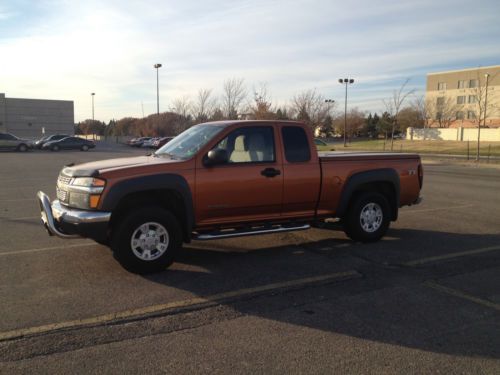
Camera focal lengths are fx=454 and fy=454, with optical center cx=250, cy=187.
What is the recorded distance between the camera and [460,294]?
5.04 metres

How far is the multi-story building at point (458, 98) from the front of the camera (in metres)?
81.4

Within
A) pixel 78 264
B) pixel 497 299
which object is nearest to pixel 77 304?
pixel 78 264

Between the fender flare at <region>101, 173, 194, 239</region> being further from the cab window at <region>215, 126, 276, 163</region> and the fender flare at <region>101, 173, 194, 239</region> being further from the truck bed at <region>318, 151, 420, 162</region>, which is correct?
the truck bed at <region>318, 151, 420, 162</region>

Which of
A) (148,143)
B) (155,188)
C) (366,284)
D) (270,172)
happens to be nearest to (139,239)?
(155,188)

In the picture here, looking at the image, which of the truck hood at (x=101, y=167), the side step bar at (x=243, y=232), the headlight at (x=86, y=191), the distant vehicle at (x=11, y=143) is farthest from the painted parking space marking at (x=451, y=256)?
the distant vehicle at (x=11, y=143)

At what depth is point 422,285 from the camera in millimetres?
5309

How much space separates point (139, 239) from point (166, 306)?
1.21 metres

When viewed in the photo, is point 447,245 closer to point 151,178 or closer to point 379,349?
point 379,349

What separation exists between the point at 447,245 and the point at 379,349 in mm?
4041

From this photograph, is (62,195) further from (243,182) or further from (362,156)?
(362,156)

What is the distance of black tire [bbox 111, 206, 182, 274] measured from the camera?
546cm

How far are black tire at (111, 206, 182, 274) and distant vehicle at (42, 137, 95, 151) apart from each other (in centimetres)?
4208

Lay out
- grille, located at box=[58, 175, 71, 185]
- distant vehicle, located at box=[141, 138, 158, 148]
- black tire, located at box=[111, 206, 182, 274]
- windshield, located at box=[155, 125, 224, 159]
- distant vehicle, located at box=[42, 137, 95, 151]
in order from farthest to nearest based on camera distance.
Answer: distant vehicle, located at box=[141, 138, 158, 148]
distant vehicle, located at box=[42, 137, 95, 151]
windshield, located at box=[155, 125, 224, 159]
grille, located at box=[58, 175, 71, 185]
black tire, located at box=[111, 206, 182, 274]

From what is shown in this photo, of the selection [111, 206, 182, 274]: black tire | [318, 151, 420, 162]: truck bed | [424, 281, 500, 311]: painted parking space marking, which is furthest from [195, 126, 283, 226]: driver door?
[424, 281, 500, 311]: painted parking space marking
